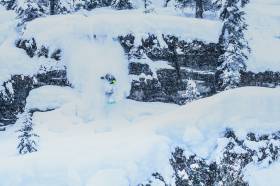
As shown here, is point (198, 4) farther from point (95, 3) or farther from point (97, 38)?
point (97, 38)

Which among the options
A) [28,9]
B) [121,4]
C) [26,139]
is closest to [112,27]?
[28,9]

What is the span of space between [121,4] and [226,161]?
2206 cm

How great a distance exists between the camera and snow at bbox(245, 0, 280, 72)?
28.7 meters

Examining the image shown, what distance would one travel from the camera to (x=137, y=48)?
2673 centimetres

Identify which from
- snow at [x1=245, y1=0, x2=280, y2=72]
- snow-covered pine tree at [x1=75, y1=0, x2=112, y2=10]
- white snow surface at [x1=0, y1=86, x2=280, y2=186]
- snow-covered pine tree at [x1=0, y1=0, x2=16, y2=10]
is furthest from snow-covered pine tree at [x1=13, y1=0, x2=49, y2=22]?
snow at [x1=245, y1=0, x2=280, y2=72]

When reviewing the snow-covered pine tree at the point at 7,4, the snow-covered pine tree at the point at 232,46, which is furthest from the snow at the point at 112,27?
the snow-covered pine tree at the point at 7,4

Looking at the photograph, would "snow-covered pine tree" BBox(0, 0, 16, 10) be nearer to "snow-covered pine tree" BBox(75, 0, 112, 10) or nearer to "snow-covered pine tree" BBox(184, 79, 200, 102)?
"snow-covered pine tree" BBox(75, 0, 112, 10)

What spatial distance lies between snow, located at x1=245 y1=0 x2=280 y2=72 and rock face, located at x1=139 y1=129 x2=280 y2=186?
1163 cm

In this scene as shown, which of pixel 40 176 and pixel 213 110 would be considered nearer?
pixel 40 176

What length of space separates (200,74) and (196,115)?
9.89 m

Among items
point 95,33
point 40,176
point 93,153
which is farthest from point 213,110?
point 95,33

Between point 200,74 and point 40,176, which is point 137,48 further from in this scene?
point 40,176

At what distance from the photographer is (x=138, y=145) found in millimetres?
15867

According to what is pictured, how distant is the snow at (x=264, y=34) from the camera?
94.1 ft
